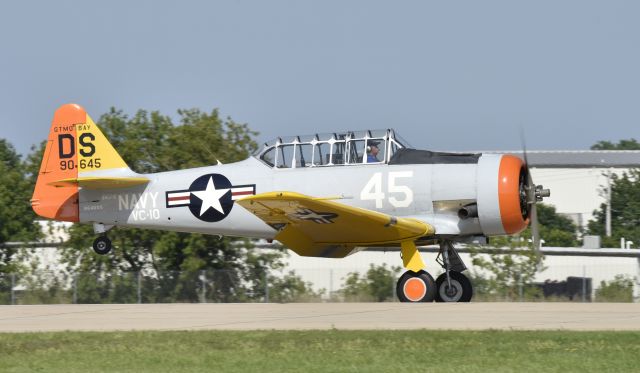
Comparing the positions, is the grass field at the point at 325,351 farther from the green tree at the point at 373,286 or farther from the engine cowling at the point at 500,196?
the green tree at the point at 373,286

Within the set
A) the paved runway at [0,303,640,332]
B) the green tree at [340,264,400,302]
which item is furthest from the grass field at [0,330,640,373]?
the green tree at [340,264,400,302]

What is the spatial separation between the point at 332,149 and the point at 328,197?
102 centimetres

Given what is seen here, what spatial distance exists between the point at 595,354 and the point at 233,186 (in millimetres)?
10123

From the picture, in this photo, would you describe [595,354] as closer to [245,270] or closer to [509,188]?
[509,188]

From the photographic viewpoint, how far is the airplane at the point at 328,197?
60.1ft

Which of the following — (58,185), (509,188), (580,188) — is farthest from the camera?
(580,188)

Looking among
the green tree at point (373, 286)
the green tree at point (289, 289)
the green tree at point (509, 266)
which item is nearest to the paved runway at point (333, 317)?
the green tree at point (373, 286)

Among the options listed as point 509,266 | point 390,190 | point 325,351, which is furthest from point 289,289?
point 325,351

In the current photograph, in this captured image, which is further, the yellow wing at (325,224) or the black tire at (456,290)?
the black tire at (456,290)

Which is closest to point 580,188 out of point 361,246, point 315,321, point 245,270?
point 245,270

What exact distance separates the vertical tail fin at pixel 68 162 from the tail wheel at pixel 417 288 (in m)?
6.84

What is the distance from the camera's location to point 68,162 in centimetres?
2159

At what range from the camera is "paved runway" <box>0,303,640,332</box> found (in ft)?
46.7

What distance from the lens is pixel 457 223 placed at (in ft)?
61.1
